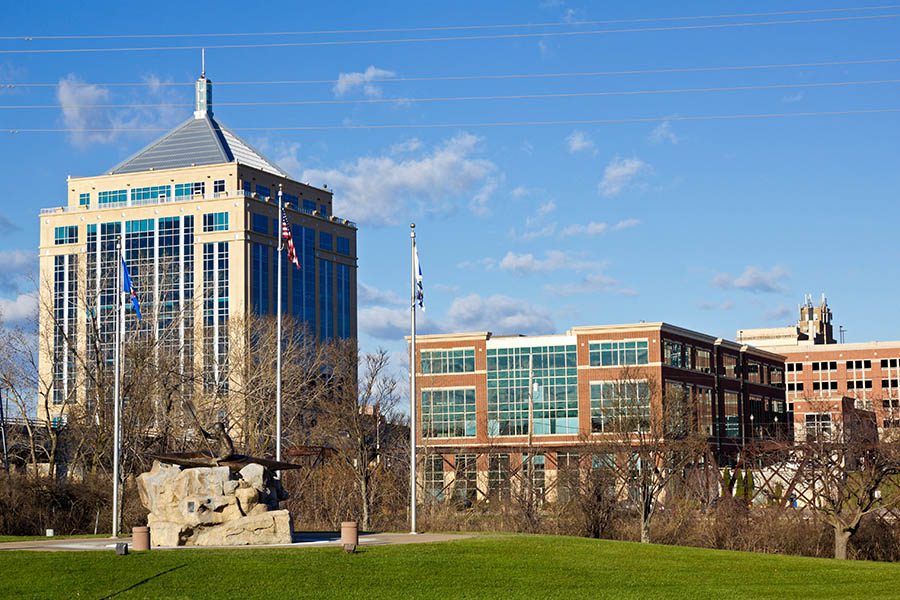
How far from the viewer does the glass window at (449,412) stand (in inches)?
3930

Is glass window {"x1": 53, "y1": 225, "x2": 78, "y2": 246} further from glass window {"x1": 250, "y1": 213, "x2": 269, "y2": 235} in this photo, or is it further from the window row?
the window row

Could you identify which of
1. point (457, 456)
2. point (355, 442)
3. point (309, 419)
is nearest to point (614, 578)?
point (355, 442)

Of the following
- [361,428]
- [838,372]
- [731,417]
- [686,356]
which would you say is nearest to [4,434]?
[361,428]

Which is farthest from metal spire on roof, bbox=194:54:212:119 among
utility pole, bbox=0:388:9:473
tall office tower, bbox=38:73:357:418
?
utility pole, bbox=0:388:9:473

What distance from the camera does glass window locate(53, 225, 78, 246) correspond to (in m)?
153

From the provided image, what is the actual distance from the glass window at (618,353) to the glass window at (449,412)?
398 inches

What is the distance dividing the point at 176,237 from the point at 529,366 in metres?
62.7

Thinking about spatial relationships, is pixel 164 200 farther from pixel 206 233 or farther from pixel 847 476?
pixel 847 476

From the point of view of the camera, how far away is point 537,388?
9838 cm

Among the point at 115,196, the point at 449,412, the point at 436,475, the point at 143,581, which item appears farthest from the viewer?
the point at 115,196

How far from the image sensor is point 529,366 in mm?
99000

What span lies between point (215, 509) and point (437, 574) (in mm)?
8201

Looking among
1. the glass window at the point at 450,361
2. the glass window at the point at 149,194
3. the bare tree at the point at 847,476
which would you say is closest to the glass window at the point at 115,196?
the glass window at the point at 149,194

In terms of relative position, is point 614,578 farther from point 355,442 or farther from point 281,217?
point 355,442
